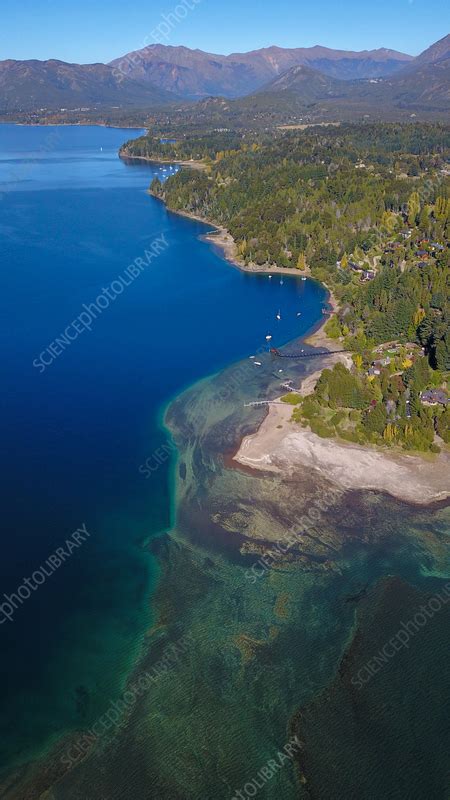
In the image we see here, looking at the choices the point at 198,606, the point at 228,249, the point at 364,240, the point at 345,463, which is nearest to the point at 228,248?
the point at 228,249

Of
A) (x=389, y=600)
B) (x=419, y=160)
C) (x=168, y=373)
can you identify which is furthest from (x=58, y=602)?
(x=419, y=160)

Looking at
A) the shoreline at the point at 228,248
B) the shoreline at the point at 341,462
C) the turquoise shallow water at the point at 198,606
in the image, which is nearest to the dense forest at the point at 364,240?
the shoreline at the point at 228,248

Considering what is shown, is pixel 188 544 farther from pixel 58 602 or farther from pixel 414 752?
pixel 414 752

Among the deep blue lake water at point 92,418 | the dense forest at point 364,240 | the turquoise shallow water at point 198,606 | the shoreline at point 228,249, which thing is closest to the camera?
the turquoise shallow water at point 198,606

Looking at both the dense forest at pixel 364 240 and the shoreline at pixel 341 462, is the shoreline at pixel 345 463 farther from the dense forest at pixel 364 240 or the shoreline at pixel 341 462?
the dense forest at pixel 364 240

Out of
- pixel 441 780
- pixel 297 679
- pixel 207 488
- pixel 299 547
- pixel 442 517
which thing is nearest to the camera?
pixel 441 780

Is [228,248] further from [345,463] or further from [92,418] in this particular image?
[345,463]
